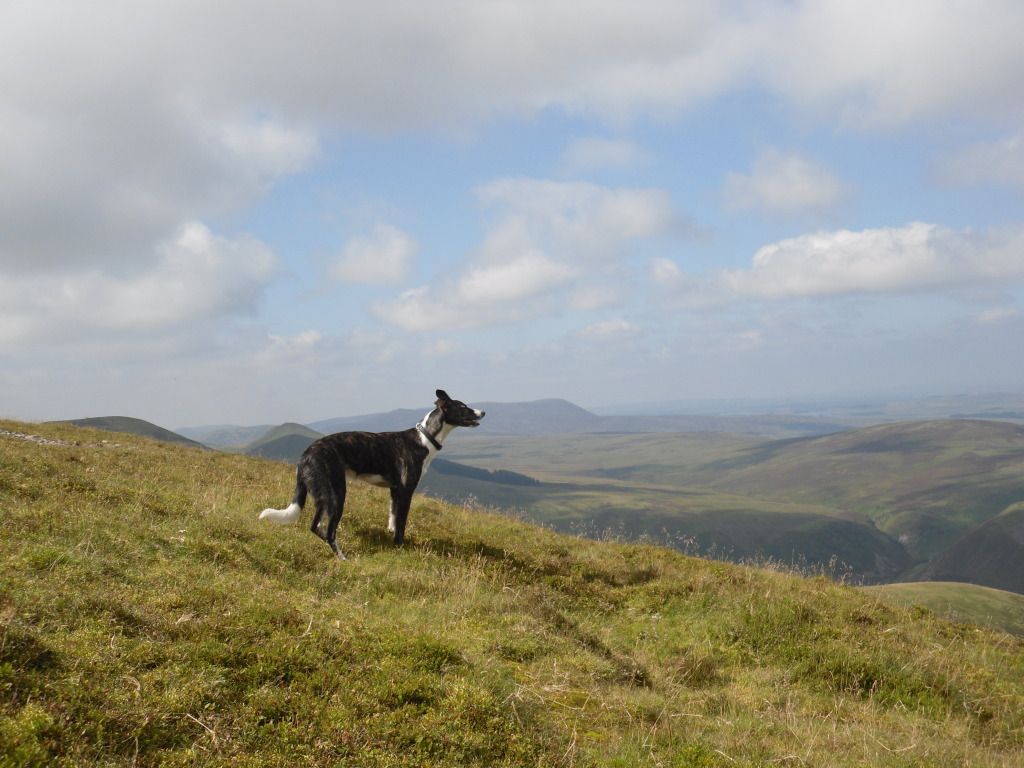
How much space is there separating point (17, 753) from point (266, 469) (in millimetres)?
22902

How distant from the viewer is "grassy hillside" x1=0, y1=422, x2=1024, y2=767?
5691mm

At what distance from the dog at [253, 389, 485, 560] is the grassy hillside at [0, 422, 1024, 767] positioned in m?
0.51

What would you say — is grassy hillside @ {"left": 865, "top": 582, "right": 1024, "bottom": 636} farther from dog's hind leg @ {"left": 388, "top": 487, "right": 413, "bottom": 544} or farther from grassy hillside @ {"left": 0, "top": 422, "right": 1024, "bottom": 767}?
dog's hind leg @ {"left": 388, "top": 487, "right": 413, "bottom": 544}

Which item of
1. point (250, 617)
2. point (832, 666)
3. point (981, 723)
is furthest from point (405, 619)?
point (981, 723)

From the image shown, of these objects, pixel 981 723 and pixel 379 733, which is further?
pixel 981 723

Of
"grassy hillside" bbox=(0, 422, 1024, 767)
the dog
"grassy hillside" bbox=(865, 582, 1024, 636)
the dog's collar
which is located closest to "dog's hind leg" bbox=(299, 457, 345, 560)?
the dog

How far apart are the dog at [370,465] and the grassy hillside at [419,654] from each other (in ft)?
1.66

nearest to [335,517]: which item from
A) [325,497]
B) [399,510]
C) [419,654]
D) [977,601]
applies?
[325,497]

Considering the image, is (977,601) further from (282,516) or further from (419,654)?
(419,654)

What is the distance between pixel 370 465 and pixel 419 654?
23.1 feet

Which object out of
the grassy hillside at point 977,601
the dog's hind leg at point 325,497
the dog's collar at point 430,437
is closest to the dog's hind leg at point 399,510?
the dog's collar at point 430,437

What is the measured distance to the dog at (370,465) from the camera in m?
12.9

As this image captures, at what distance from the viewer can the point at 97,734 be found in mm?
5098

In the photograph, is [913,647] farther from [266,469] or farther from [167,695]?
[266,469]
